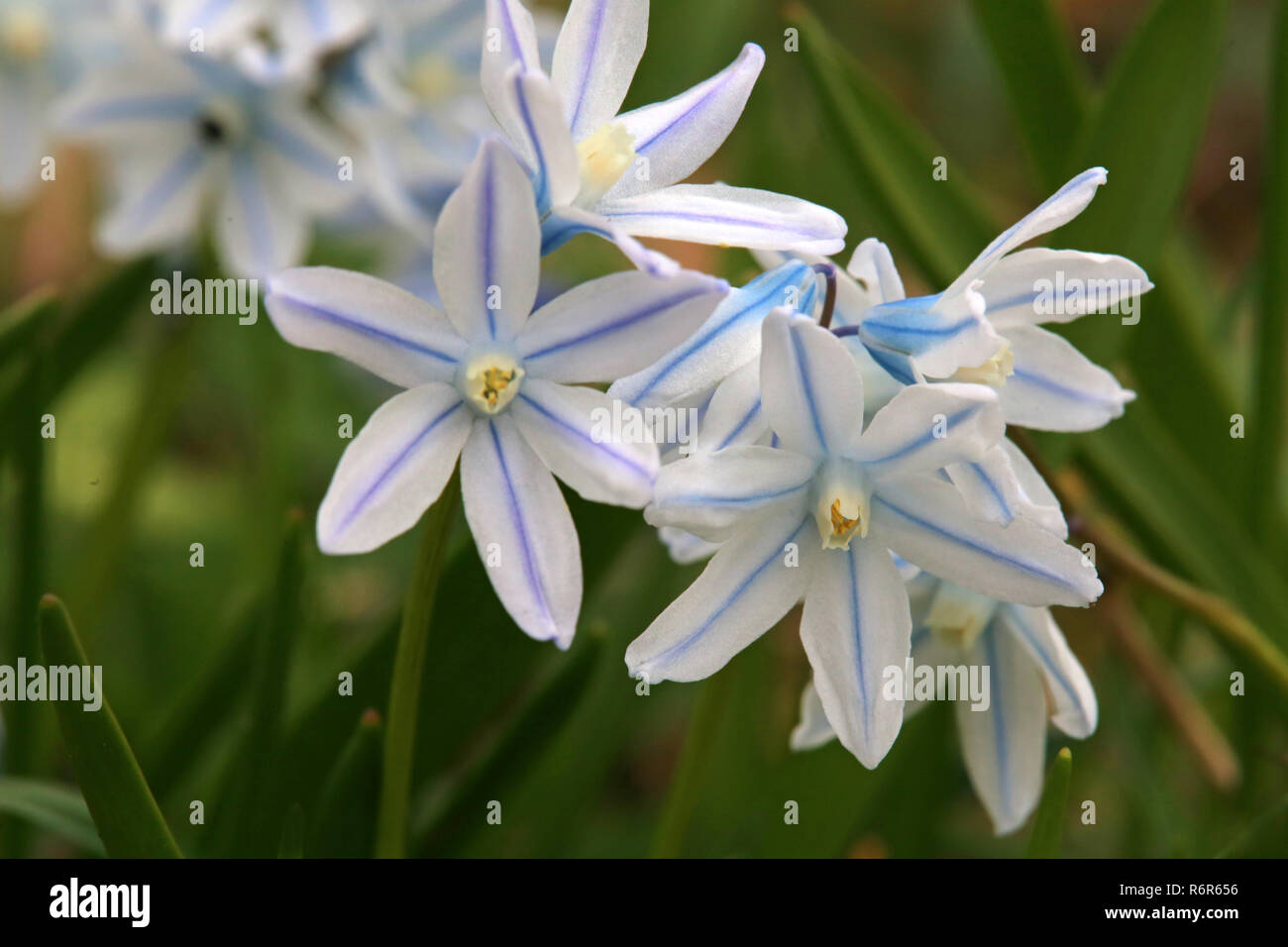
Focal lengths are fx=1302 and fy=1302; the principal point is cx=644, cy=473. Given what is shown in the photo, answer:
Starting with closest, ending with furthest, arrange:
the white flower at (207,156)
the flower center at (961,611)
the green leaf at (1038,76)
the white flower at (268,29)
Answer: the flower center at (961,611) < the green leaf at (1038,76) < the white flower at (268,29) < the white flower at (207,156)

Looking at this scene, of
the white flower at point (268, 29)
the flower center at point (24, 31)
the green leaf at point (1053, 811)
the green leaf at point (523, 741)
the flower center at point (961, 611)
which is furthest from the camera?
the flower center at point (24, 31)

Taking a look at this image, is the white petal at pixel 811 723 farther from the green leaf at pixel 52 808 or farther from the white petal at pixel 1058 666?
the green leaf at pixel 52 808

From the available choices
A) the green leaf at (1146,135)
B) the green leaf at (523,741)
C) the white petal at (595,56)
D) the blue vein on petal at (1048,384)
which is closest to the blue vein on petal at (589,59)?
the white petal at (595,56)

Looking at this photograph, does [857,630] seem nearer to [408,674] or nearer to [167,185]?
[408,674]

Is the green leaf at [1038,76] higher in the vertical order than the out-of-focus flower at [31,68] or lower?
lower

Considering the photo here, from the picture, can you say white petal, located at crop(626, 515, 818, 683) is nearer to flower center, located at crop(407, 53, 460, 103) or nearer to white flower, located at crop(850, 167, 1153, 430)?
white flower, located at crop(850, 167, 1153, 430)

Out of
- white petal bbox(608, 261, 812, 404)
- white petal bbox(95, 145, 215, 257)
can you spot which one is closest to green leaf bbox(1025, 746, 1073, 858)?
white petal bbox(608, 261, 812, 404)
